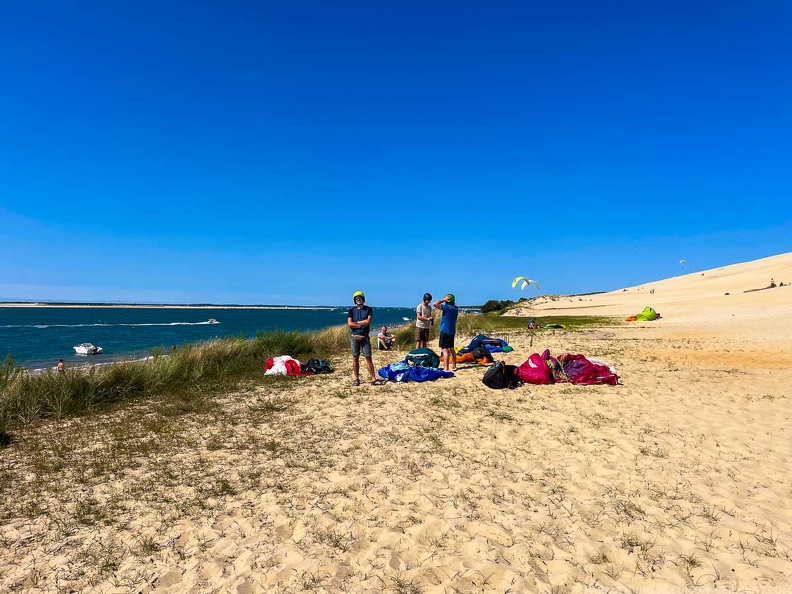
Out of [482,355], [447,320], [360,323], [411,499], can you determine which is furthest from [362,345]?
[411,499]

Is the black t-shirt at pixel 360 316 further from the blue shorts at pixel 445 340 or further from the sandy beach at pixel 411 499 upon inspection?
the blue shorts at pixel 445 340

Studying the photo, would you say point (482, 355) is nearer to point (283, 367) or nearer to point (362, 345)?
point (362, 345)

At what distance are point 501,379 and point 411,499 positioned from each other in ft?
17.6

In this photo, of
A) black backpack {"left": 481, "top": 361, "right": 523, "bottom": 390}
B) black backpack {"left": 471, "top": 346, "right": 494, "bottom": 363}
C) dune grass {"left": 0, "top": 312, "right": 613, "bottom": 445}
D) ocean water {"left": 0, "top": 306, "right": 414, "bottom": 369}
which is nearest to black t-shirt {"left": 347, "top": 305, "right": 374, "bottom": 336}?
ocean water {"left": 0, "top": 306, "right": 414, "bottom": 369}

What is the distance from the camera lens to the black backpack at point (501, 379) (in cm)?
925

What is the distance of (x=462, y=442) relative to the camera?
597cm

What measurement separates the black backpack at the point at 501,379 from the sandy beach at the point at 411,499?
3.46 ft

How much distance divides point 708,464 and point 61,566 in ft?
21.2

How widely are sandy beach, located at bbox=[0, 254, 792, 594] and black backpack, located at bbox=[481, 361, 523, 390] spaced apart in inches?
41.5

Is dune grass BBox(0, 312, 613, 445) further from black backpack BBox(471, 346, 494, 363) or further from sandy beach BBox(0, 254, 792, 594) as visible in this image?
black backpack BBox(471, 346, 494, 363)

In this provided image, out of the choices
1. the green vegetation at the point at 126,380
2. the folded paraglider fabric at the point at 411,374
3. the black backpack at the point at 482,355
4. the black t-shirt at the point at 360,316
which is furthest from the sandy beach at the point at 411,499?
the black backpack at the point at 482,355

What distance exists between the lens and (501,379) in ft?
30.3

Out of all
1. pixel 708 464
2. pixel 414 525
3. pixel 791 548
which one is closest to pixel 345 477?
pixel 414 525

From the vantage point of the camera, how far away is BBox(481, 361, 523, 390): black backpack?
9.25m
